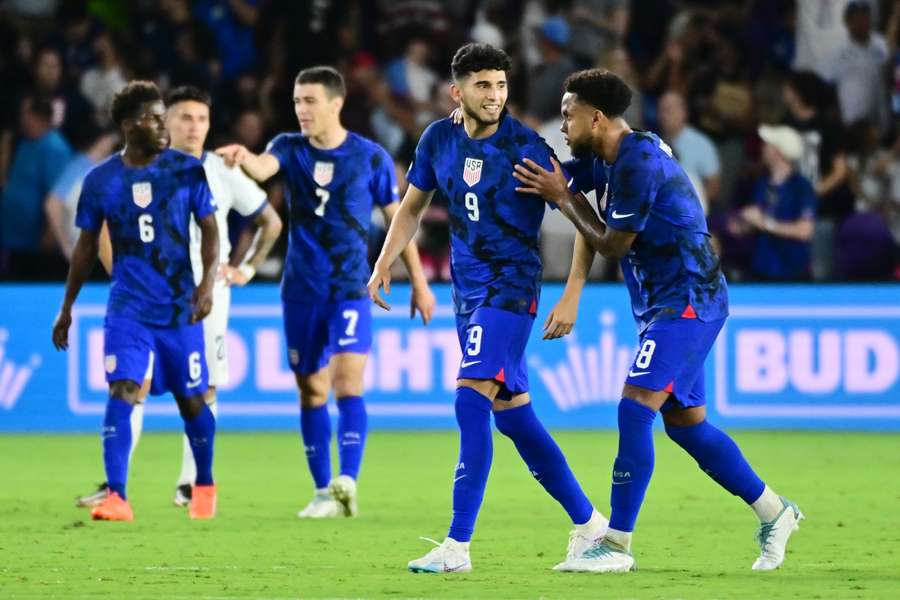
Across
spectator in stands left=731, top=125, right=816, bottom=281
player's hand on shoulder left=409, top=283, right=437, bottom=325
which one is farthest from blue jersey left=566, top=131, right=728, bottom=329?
spectator in stands left=731, top=125, right=816, bottom=281

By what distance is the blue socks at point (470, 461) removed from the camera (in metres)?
7.18

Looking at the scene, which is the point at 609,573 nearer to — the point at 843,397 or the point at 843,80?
the point at 843,397

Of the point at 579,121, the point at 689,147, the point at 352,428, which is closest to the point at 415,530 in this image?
the point at 352,428

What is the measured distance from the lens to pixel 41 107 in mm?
15812

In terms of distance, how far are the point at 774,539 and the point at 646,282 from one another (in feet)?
3.95

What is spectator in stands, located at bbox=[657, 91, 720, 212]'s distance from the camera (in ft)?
50.2

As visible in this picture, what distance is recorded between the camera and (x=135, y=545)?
26.8ft

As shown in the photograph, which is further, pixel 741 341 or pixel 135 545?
pixel 741 341

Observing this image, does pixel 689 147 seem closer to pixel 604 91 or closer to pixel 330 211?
pixel 330 211

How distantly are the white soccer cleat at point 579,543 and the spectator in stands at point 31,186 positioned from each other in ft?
29.9

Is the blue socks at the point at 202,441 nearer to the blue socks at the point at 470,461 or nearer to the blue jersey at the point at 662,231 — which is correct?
the blue socks at the point at 470,461

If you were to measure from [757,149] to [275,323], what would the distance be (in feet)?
15.6

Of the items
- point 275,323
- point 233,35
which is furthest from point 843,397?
point 233,35

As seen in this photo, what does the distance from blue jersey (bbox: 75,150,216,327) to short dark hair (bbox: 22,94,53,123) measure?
21.8ft
